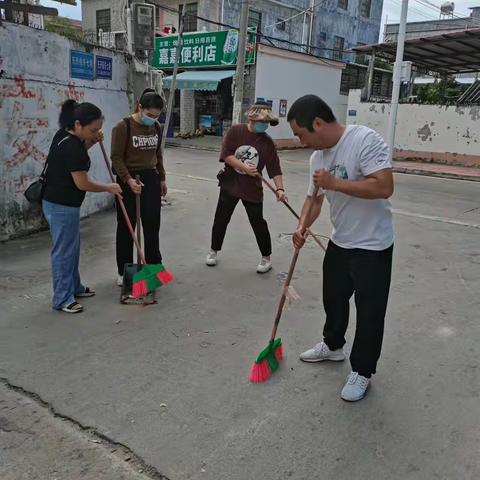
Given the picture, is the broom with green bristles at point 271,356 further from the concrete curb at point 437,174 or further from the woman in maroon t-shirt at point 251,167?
the concrete curb at point 437,174

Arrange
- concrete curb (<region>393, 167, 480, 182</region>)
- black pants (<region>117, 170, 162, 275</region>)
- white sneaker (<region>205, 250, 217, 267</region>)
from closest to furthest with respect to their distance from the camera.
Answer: black pants (<region>117, 170, 162, 275</region>) < white sneaker (<region>205, 250, 217, 267</region>) < concrete curb (<region>393, 167, 480, 182</region>)

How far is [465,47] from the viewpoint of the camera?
47.8ft

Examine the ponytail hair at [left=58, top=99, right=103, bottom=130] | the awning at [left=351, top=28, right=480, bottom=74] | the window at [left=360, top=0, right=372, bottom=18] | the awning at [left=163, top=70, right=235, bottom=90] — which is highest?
the window at [left=360, top=0, right=372, bottom=18]

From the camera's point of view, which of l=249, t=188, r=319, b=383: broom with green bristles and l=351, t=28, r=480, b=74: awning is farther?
l=351, t=28, r=480, b=74: awning

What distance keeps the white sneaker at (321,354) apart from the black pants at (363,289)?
0.34 metres

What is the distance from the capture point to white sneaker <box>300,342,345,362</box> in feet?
10.3

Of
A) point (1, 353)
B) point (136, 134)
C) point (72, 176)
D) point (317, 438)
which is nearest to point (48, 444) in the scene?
point (1, 353)

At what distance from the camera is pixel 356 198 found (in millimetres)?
2541

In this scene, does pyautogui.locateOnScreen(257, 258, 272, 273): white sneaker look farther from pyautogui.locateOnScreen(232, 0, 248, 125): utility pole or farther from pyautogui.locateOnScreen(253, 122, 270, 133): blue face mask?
pyautogui.locateOnScreen(232, 0, 248, 125): utility pole

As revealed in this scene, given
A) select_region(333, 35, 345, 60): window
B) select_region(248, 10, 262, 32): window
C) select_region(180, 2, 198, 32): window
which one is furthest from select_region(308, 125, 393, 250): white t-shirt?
select_region(333, 35, 345, 60): window

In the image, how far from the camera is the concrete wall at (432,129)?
14008 millimetres

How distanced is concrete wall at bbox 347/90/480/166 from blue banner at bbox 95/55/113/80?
1089 cm

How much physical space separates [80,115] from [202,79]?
15.5 meters

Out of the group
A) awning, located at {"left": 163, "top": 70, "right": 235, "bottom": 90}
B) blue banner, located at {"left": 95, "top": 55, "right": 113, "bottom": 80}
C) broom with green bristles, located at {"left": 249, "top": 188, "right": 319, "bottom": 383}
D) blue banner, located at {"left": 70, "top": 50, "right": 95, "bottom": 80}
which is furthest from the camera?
awning, located at {"left": 163, "top": 70, "right": 235, "bottom": 90}
